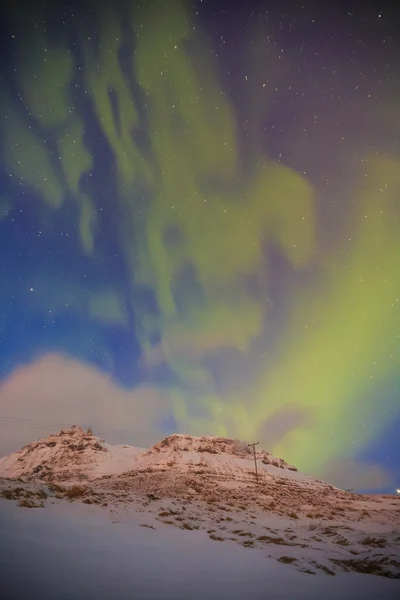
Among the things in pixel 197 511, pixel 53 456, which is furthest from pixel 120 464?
pixel 197 511

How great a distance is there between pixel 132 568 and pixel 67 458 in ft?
278

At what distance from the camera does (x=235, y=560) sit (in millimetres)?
6395

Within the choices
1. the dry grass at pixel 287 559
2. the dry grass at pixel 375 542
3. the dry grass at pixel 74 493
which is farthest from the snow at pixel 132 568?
the dry grass at pixel 375 542

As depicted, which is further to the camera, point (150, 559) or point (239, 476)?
point (239, 476)

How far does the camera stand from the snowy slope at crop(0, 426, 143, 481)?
65875mm

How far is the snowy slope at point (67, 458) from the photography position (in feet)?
216

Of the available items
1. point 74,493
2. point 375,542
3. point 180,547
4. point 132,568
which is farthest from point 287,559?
point 74,493

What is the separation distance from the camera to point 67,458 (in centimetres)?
7469

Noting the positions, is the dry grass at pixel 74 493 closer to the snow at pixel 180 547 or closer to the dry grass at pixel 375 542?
the snow at pixel 180 547

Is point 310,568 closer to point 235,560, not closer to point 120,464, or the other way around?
point 235,560

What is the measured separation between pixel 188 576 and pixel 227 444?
87.7m

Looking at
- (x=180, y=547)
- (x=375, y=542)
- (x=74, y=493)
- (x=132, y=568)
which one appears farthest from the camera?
(x=74, y=493)

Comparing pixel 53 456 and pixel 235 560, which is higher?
pixel 53 456

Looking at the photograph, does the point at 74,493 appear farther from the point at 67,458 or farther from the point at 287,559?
the point at 67,458
